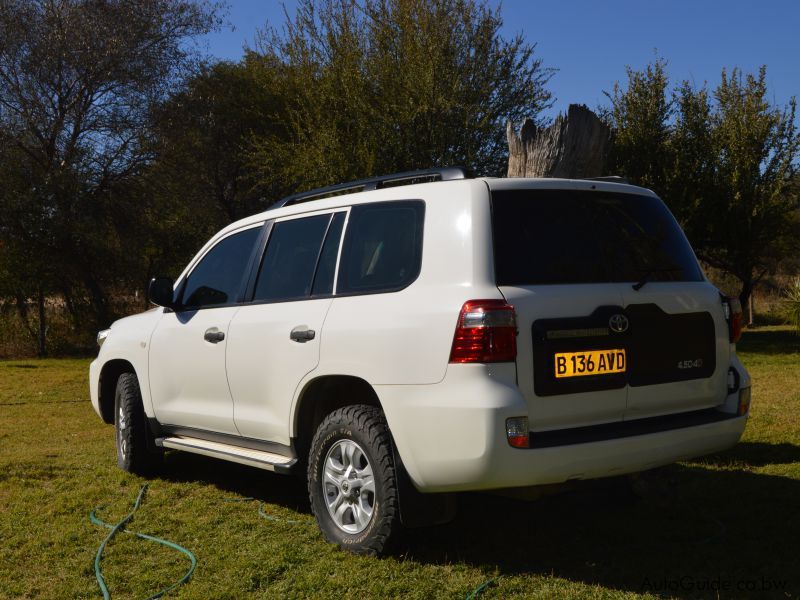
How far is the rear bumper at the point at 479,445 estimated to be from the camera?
3924 millimetres

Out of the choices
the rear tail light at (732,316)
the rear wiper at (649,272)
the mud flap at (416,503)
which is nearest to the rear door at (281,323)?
the mud flap at (416,503)

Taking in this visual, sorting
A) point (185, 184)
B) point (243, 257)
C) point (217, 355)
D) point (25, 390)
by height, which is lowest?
point (25, 390)

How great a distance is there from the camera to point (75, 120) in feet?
71.3

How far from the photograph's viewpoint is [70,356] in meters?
21.8

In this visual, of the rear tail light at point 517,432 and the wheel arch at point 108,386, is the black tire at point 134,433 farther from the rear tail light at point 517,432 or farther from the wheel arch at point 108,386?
the rear tail light at point 517,432

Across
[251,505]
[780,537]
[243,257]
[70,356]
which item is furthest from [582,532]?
[70,356]

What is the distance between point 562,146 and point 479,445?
179 inches

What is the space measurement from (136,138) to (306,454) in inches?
745

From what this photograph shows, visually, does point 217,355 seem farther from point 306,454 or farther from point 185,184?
point 185,184

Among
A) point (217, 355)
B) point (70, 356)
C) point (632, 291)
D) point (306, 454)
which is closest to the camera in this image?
point (632, 291)

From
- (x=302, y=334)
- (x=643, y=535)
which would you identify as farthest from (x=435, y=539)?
(x=302, y=334)

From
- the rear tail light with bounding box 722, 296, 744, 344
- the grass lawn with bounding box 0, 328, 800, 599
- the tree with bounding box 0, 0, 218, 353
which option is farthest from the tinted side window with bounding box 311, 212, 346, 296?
the tree with bounding box 0, 0, 218, 353

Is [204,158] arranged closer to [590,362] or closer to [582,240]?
[582,240]

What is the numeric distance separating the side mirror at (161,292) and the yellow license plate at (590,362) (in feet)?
10.7
